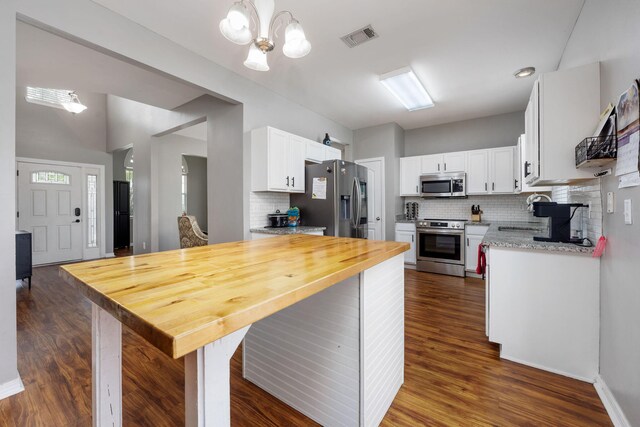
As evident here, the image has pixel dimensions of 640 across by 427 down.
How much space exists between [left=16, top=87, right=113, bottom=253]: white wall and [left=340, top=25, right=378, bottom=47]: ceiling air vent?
6.34 meters

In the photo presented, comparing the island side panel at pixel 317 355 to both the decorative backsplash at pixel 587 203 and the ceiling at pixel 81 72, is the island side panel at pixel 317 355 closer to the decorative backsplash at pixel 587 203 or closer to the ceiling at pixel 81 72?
the decorative backsplash at pixel 587 203

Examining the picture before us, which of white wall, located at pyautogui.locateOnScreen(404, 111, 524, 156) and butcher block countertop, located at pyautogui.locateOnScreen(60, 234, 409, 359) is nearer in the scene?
butcher block countertop, located at pyautogui.locateOnScreen(60, 234, 409, 359)

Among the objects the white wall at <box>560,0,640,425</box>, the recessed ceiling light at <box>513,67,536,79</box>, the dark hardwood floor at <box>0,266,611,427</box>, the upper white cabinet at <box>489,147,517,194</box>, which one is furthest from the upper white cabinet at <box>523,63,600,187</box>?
the upper white cabinet at <box>489,147,517,194</box>

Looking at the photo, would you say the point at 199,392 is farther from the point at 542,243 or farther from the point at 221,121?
the point at 221,121

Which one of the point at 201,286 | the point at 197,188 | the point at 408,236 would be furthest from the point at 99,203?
the point at 201,286

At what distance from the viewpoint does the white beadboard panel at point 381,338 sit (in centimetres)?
134

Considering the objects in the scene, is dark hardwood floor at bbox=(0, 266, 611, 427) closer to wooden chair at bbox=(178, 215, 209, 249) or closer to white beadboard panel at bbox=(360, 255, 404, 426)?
white beadboard panel at bbox=(360, 255, 404, 426)

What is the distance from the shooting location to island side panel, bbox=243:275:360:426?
135 centimetres

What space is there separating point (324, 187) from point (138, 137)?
13.7 feet

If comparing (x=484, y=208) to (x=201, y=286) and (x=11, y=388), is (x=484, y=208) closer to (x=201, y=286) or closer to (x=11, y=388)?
(x=201, y=286)

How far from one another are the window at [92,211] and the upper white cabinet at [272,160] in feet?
16.5

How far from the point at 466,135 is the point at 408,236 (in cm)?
212

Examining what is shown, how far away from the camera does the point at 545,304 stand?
1.93m

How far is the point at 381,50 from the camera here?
109 inches
